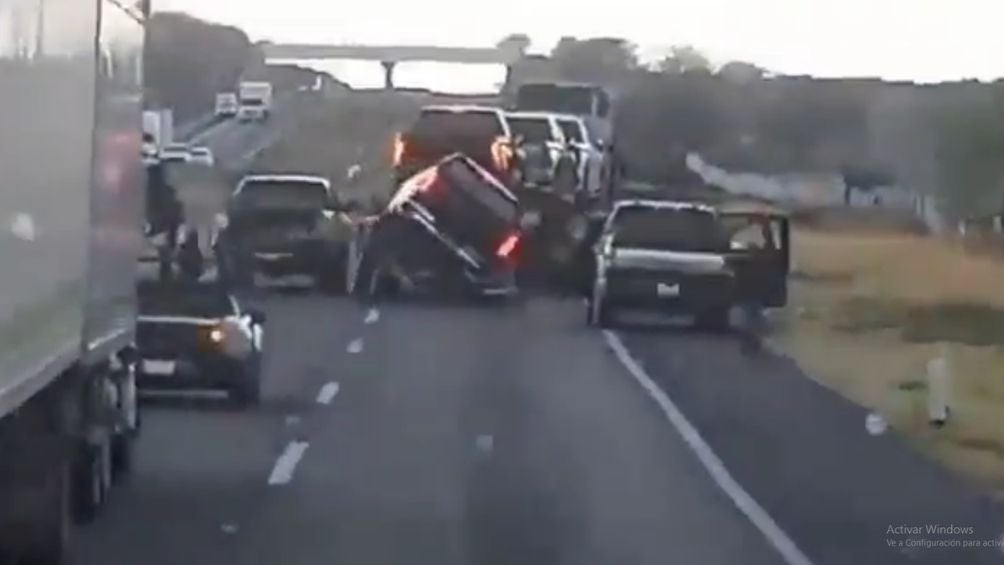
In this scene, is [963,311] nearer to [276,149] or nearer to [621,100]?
[621,100]

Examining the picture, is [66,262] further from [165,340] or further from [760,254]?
[760,254]

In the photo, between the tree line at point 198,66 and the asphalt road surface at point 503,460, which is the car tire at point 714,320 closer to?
the asphalt road surface at point 503,460

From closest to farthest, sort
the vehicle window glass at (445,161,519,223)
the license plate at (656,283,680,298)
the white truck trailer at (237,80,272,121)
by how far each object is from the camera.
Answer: the white truck trailer at (237,80,272,121), the vehicle window glass at (445,161,519,223), the license plate at (656,283,680,298)

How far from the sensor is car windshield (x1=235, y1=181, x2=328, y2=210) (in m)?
22.9

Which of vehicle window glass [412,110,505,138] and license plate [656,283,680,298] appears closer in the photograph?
vehicle window glass [412,110,505,138]

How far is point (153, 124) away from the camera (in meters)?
21.4

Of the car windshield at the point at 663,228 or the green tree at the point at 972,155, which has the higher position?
the green tree at the point at 972,155

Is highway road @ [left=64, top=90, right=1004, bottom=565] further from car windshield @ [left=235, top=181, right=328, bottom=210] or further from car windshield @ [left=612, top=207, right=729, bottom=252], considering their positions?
car windshield @ [left=612, top=207, right=729, bottom=252]

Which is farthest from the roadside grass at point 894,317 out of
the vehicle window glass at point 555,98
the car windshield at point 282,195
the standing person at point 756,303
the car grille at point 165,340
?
the car grille at point 165,340

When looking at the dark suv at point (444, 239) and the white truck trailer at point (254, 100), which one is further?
the dark suv at point (444, 239)

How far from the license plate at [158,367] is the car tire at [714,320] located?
257 inches

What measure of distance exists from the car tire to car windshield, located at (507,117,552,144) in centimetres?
221

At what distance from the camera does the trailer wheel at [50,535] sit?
44.9 feet

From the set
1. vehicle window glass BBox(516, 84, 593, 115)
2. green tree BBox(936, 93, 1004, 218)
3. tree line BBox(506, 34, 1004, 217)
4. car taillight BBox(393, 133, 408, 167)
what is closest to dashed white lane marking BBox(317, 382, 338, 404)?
car taillight BBox(393, 133, 408, 167)
